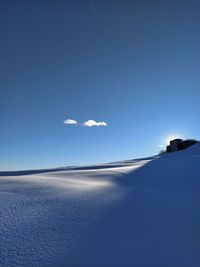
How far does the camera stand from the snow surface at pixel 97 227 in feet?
4.45

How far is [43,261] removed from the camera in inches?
50.5

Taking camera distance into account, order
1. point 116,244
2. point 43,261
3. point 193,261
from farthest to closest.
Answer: point 116,244
point 193,261
point 43,261

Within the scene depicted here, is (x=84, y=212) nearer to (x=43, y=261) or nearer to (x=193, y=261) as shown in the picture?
(x=43, y=261)

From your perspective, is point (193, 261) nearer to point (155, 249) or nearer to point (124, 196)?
point (155, 249)

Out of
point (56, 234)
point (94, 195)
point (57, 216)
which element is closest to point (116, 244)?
point (56, 234)

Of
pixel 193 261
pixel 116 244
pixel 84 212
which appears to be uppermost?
pixel 84 212

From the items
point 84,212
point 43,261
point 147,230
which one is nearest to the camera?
point 43,261

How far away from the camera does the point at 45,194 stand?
2.30 meters

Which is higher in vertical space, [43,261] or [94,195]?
[94,195]

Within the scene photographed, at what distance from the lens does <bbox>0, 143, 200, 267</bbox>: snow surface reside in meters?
1.36

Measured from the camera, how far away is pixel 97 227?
1675 mm

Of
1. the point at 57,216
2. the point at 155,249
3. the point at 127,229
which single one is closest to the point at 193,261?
the point at 155,249

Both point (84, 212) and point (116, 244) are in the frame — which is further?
point (84, 212)

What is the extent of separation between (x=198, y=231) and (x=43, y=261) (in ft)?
3.93
